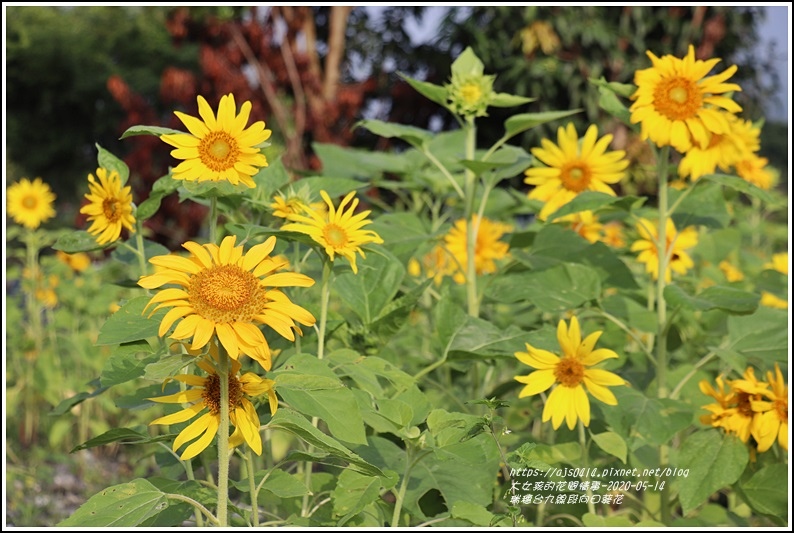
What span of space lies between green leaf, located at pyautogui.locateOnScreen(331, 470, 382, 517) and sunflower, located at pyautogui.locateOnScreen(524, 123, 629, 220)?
0.75m

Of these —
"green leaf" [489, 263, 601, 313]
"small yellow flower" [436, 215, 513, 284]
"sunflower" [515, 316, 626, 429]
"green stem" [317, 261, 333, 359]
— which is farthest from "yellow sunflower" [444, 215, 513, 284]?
"green stem" [317, 261, 333, 359]

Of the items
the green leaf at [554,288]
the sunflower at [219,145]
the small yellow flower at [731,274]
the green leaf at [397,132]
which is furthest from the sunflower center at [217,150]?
the small yellow flower at [731,274]

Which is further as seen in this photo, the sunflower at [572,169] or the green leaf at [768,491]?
the sunflower at [572,169]

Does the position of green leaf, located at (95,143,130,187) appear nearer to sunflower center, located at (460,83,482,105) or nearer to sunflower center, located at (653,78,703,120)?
sunflower center, located at (460,83,482,105)

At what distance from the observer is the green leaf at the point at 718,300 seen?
4.48ft

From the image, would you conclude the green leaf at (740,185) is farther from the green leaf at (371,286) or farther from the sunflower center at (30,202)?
the sunflower center at (30,202)

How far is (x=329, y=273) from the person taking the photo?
1.18 meters

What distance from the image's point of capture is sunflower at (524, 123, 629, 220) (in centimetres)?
169

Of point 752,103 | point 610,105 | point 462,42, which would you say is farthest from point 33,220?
point 752,103

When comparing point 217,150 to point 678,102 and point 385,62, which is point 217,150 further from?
point 385,62

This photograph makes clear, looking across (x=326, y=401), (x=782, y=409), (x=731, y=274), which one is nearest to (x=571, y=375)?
(x=782, y=409)

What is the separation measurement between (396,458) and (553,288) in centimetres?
44

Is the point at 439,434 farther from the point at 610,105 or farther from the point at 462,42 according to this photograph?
the point at 462,42

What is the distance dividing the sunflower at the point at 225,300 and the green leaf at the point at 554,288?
2.09 feet
